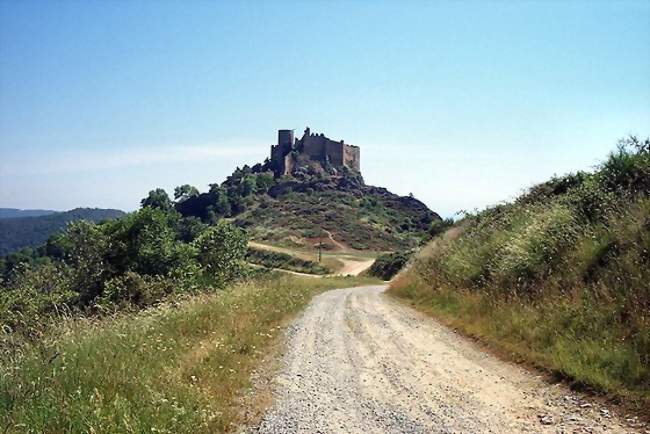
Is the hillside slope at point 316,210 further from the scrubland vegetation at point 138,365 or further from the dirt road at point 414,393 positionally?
the dirt road at point 414,393

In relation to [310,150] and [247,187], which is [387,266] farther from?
[310,150]

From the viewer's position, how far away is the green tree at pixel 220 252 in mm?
32688

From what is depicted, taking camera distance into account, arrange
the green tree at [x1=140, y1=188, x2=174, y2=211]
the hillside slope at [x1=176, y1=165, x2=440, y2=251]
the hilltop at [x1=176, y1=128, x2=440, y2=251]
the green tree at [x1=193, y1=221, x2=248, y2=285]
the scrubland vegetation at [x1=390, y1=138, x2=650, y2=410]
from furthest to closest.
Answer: the green tree at [x1=140, y1=188, x2=174, y2=211]
the hilltop at [x1=176, y1=128, x2=440, y2=251]
the hillside slope at [x1=176, y1=165, x2=440, y2=251]
the green tree at [x1=193, y1=221, x2=248, y2=285]
the scrubland vegetation at [x1=390, y1=138, x2=650, y2=410]

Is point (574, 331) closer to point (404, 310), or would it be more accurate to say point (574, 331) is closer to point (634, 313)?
point (634, 313)

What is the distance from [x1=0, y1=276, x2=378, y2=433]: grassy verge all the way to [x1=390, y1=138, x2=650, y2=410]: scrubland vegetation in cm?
476

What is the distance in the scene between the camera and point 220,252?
3338 cm

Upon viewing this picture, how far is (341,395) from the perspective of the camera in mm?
7129

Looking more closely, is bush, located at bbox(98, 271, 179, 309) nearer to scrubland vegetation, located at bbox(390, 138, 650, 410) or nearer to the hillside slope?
scrubland vegetation, located at bbox(390, 138, 650, 410)

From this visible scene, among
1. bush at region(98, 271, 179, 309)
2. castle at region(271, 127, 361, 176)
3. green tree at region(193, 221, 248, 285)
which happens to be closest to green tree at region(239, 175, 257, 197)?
castle at region(271, 127, 361, 176)

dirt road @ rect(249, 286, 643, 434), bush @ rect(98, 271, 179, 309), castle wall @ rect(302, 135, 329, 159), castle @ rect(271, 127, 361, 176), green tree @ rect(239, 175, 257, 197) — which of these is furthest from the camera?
castle wall @ rect(302, 135, 329, 159)

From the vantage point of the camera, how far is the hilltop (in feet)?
407

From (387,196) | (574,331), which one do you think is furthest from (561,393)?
(387,196)

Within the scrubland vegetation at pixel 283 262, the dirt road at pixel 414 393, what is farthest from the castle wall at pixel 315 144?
the dirt road at pixel 414 393

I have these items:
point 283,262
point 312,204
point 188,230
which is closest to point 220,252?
point 283,262
